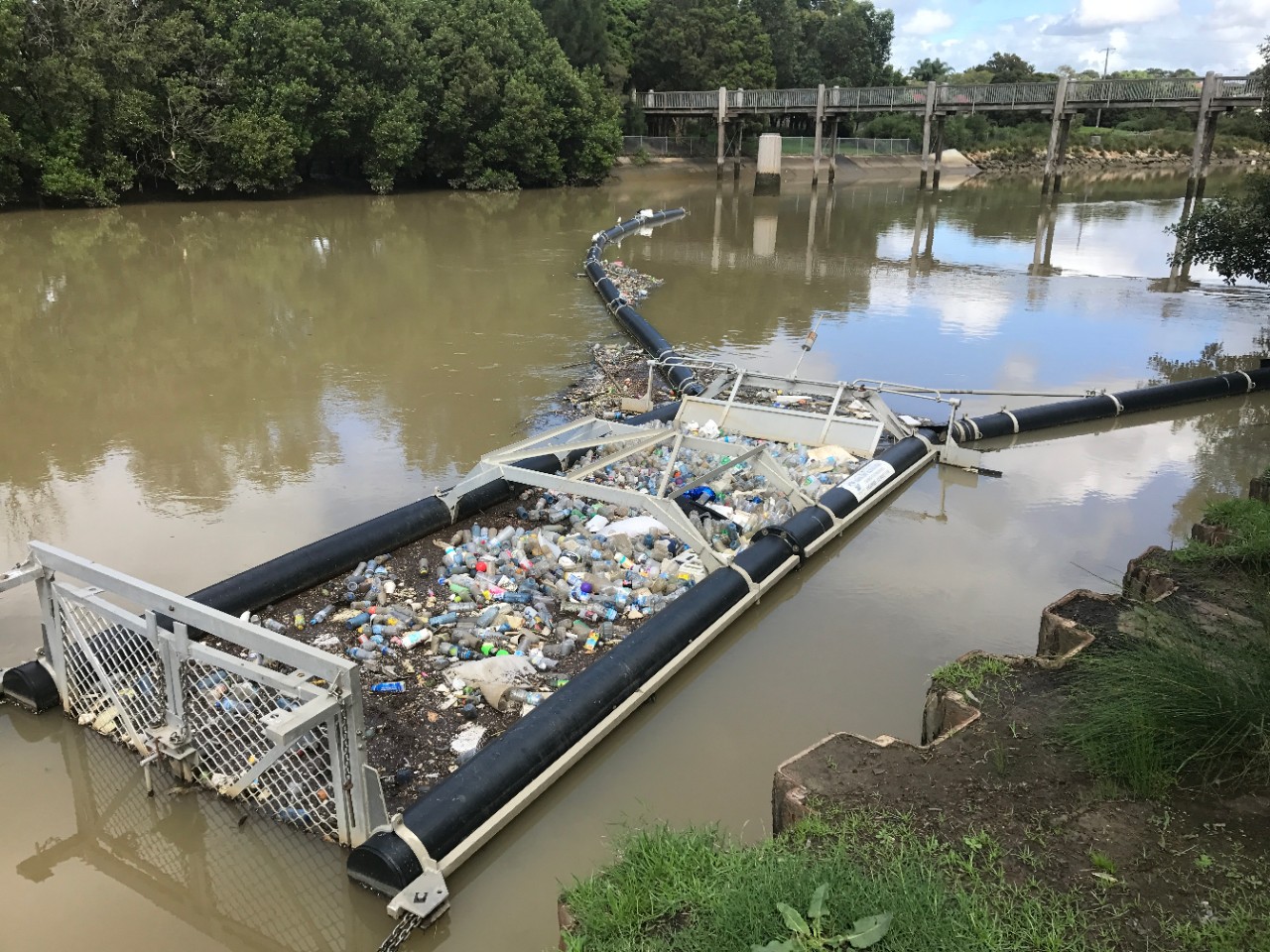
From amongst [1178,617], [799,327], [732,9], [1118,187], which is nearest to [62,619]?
[1178,617]

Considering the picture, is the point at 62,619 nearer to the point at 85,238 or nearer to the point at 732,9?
the point at 85,238

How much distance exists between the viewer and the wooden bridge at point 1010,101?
3272 cm

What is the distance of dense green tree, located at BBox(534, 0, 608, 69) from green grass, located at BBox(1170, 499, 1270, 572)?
36962mm

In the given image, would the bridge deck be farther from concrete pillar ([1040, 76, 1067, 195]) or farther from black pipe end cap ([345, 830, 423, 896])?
black pipe end cap ([345, 830, 423, 896])

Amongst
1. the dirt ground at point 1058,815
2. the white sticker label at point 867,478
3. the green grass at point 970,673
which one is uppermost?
the dirt ground at point 1058,815

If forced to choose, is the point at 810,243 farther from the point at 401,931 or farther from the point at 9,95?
the point at 401,931

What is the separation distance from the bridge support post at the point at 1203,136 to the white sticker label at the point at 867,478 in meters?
32.7

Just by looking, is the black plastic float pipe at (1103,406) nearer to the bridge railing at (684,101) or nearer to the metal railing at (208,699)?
the metal railing at (208,699)

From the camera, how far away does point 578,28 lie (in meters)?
39.0

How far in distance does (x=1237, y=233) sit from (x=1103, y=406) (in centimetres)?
563

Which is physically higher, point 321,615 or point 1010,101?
point 1010,101

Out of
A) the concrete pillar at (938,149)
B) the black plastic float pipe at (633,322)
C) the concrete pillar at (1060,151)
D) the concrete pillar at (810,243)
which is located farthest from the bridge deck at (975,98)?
the black plastic float pipe at (633,322)

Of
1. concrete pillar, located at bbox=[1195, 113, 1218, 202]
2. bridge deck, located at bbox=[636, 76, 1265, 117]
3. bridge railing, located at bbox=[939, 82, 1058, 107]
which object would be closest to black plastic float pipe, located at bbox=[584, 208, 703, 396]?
bridge deck, located at bbox=[636, 76, 1265, 117]

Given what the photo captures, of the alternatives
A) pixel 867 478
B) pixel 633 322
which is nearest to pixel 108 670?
pixel 867 478
